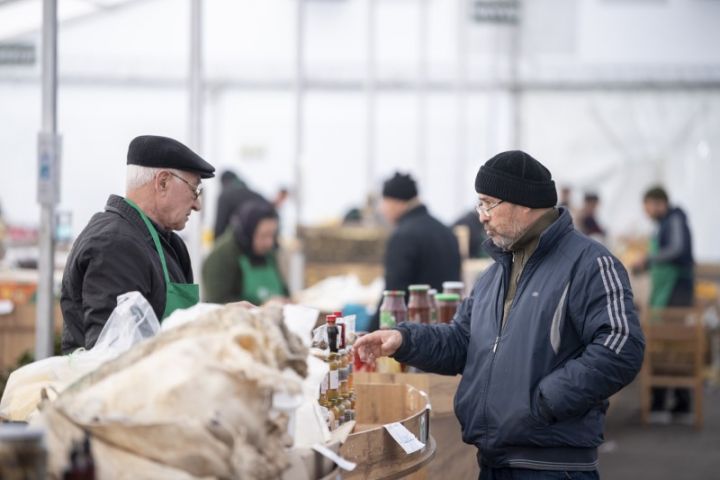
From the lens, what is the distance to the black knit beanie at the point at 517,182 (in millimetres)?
3572

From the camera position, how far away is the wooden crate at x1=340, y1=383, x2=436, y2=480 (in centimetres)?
330

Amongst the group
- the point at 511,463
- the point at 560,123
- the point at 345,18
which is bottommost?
the point at 511,463

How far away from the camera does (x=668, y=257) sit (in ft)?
36.1

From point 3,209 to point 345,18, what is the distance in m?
8.65

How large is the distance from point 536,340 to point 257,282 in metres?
3.74

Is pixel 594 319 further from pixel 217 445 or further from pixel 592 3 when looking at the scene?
pixel 592 3

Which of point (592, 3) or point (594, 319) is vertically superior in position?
point (592, 3)

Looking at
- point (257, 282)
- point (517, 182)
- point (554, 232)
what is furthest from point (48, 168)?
point (554, 232)

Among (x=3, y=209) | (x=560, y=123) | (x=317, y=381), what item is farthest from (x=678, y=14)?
(x=317, y=381)

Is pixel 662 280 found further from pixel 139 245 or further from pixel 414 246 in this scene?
pixel 139 245

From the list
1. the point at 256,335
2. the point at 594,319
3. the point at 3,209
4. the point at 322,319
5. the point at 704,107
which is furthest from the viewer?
the point at 704,107

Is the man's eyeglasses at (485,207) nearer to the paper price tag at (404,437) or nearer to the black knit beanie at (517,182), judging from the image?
the black knit beanie at (517,182)

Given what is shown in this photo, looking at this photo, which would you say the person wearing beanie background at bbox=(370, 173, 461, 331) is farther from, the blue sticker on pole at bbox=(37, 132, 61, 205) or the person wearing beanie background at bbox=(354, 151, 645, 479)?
the person wearing beanie background at bbox=(354, 151, 645, 479)

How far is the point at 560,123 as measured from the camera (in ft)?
62.5
